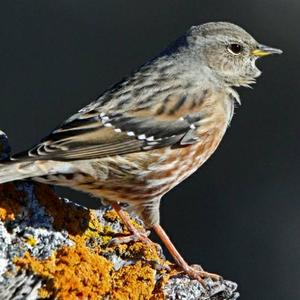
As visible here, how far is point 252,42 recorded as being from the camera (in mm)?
6535

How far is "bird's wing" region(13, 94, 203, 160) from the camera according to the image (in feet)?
18.0

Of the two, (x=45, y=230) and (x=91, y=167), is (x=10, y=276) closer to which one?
(x=45, y=230)

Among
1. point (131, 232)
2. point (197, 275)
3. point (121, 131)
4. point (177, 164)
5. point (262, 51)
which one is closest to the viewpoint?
point (197, 275)

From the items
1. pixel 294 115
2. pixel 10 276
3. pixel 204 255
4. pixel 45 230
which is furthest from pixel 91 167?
pixel 294 115

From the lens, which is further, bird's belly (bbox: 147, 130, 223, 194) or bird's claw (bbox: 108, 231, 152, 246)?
bird's belly (bbox: 147, 130, 223, 194)

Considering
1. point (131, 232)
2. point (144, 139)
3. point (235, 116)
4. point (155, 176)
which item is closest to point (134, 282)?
point (131, 232)

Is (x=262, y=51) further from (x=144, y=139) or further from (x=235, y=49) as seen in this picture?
(x=144, y=139)

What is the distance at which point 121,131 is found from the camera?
576 centimetres

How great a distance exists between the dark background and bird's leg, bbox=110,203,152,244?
6.58ft

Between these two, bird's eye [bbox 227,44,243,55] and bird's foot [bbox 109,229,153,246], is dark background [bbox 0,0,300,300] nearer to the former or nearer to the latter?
bird's eye [bbox 227,44,243,55]

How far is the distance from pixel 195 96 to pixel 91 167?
34.2 inches

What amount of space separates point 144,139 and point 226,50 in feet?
3.39

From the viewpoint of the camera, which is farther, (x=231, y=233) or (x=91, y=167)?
(x=231, y=233)

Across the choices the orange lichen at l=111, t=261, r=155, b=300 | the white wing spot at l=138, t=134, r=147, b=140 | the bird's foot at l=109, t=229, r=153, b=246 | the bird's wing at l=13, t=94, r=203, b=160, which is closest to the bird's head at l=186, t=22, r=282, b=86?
the bird's wing at l=13, t=94, r=203, b=160
